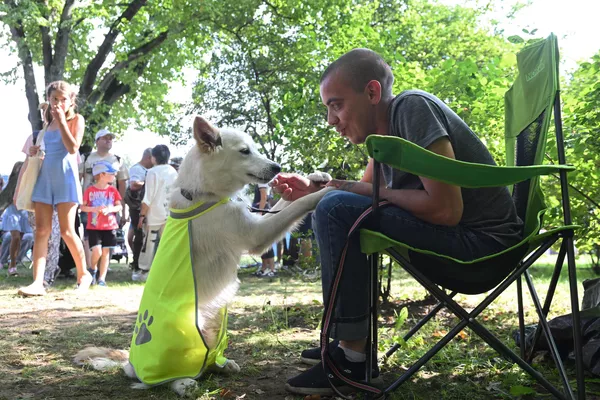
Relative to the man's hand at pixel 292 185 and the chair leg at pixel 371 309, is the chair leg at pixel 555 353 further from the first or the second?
the man's hand at pixel 292 185

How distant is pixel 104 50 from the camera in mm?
13680

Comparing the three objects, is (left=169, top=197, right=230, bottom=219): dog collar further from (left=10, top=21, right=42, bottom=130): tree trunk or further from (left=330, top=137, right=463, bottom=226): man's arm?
(left=10, top=21, right=42, bottom=130): tree trunk

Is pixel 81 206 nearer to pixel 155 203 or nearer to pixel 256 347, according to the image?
pixel 155 203

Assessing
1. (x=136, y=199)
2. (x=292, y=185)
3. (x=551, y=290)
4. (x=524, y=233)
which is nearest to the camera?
(x=524, y=233)

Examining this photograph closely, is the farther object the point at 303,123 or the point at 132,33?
the point at 132,33

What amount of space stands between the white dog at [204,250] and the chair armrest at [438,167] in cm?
91

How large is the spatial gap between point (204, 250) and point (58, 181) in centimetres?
347

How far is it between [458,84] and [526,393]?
96.7 inches

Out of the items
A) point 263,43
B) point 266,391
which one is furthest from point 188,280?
point 263,43

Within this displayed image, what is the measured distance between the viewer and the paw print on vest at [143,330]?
2.40m

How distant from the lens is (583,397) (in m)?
1.86

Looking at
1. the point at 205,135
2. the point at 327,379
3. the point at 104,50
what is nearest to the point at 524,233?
the point at 327,379

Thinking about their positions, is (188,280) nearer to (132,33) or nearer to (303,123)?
(303,123)

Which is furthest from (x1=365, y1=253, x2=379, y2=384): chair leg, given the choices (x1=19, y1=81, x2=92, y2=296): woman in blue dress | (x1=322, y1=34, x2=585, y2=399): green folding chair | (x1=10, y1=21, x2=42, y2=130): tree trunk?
(x1=10, y1=21, x2=42, y2=130): tree trunk
